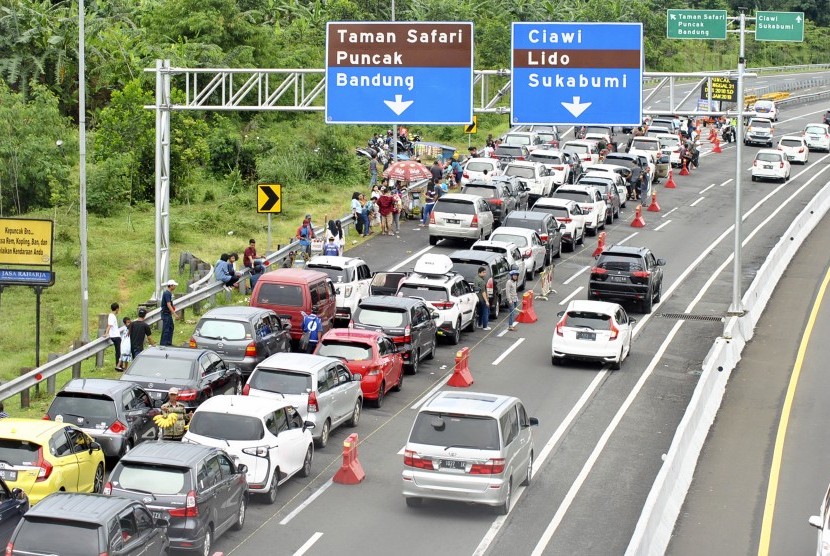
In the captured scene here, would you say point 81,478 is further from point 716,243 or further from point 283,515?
point 716,243

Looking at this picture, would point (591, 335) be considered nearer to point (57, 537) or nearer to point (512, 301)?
point (512, 301)

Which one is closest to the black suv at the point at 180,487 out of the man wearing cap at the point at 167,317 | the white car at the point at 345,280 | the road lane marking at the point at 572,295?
the man wearing cap at the point at 167,317

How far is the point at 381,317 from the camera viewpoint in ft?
98.9

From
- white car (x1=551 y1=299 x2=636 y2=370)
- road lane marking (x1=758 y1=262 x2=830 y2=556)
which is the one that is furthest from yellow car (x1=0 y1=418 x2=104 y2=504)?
white car (x1=551 y1=299 x2=636 y2=370)

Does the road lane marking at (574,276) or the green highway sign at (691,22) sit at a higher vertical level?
the green highway sign at (691,22)

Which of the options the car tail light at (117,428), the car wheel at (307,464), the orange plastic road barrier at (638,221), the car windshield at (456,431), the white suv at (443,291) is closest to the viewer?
the car windshield at (456,431)

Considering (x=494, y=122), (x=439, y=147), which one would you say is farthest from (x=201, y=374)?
(x=494, y=122)

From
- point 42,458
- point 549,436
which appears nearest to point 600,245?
point 549,436

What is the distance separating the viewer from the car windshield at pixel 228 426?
21281mm

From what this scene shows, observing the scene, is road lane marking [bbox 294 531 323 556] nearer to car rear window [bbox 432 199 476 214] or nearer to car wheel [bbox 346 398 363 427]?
car wheel [bbox 346 398 363 427]

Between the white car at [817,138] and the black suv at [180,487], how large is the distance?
6228 centimetres

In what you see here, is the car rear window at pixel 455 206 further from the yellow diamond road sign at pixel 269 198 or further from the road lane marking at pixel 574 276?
the yellow diamond road sign at pixel 269 198

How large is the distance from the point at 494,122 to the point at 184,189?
106 feet

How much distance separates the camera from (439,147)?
214ft
